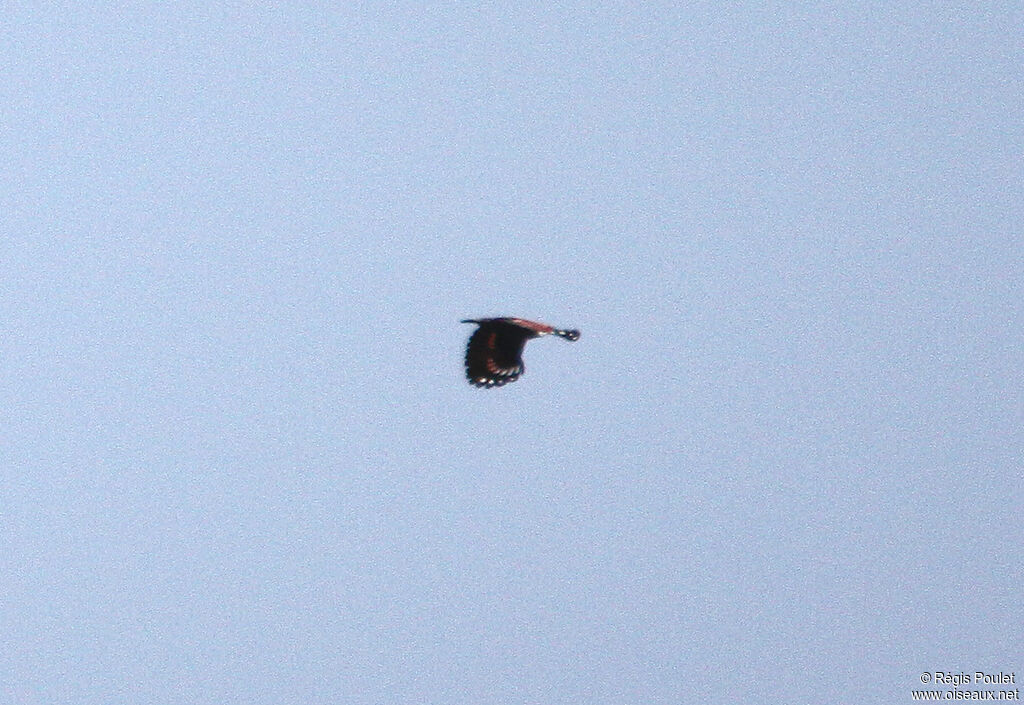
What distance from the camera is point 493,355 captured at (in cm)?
817

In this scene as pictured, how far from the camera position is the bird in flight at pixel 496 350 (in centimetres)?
794

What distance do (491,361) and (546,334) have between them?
127 cm

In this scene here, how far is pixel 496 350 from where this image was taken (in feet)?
26.7

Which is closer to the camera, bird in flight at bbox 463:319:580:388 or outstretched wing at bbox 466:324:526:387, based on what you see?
bird in flight at bbox 463:319:580:388

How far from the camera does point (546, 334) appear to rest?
782cm

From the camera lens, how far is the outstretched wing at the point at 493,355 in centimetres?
806

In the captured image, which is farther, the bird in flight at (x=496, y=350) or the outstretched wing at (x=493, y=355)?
the outstretched wing at (x=493, y=355)

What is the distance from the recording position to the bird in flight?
7941mm

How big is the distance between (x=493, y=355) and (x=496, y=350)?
12 cm

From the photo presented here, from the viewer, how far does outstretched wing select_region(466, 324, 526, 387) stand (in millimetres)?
8062

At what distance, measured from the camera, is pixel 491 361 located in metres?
8.21
